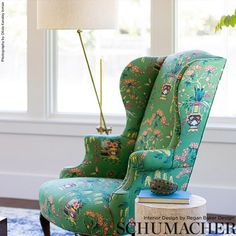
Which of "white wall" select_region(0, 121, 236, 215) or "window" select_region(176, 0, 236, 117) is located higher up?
"window" select_region(176, 0, 236, 117)

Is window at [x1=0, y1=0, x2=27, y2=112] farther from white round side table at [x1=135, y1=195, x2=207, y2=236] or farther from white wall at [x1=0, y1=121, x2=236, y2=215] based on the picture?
white round side table at [x1=135, y1=195, x2=207, y2=236]

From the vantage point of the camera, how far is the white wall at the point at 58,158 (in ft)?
14.0

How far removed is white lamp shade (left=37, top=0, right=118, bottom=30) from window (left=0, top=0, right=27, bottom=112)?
1304mm

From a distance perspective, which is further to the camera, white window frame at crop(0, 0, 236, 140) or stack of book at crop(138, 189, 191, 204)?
white window frame at crop(0, 0, 236, 140)

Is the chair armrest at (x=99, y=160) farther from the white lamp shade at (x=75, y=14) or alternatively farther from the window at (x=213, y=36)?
the window at (x=213, y=36)

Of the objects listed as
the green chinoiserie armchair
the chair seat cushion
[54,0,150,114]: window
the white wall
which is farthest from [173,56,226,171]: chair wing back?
[54,0,150,114]: window

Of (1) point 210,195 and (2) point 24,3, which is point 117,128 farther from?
(2) point 24,3

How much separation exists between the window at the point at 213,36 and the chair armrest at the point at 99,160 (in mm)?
1235

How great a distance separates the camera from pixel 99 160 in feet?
11.2

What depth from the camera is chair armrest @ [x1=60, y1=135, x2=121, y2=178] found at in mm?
3408

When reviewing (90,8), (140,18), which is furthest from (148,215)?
(140,18)

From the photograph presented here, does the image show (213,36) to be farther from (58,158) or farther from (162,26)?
(58,158)

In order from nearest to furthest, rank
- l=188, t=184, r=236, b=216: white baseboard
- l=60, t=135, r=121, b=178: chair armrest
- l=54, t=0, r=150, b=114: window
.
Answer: l=60, t=135, r=121, b=178: chair armrest, l=188, t=184, r=236, b=216: white baseboard, l=54, t=0, r=150, b=114: window

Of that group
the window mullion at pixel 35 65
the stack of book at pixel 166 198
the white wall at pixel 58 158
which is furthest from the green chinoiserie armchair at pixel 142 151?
the window mullion at pixel 35 65
